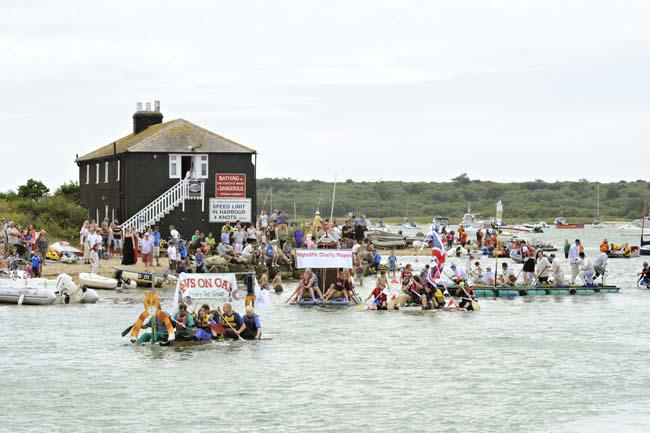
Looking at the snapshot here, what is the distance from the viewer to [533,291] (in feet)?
163

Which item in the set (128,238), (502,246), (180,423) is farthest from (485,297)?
(502,246)

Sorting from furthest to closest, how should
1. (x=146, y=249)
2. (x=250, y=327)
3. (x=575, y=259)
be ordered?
(x=575, y=259) < (x=146, y=249) < (x=250, y=327)

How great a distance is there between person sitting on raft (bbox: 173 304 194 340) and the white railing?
89.8ft

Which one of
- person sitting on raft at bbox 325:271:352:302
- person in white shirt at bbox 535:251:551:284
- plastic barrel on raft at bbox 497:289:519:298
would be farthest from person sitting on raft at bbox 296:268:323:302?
person in white shirt at bbox 535:251:551:284

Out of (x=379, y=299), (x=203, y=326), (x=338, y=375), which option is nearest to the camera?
(x=338, y=375)

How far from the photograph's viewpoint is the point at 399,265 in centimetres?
6494

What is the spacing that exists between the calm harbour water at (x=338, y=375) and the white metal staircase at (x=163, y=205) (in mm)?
18075

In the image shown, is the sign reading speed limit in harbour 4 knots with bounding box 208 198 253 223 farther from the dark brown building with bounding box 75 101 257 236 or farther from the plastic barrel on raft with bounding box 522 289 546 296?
the plastic barrel on raft with bounding box 522 289 546 296

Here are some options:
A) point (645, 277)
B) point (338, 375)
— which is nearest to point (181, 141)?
point (645, 277)

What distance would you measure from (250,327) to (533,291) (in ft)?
60.2

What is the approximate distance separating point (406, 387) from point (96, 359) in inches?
346

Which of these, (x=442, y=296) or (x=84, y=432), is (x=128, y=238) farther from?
(x=84, y=432)

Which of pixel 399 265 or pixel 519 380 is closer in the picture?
pixel 519 380

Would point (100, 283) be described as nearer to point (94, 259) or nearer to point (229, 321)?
point (94, 259)
